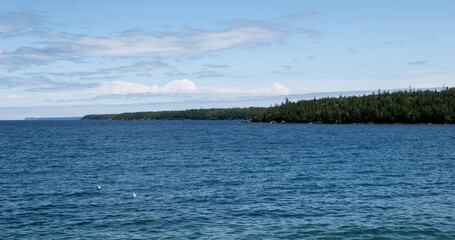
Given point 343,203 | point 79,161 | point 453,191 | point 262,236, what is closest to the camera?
point 262,236

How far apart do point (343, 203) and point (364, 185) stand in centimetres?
943

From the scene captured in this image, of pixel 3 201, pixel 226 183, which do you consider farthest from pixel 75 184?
pixel 226 183

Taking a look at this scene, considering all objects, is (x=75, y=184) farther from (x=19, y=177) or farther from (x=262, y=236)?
(x=262, y=236)

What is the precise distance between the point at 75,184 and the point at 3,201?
8.88 metres

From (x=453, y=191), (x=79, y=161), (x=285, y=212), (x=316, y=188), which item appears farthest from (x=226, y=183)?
(x=79, y=161)

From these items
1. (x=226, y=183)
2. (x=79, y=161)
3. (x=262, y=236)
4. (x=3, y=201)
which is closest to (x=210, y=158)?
(x=79, y=161)

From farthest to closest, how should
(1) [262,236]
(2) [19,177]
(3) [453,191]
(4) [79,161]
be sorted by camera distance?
1. (4) [79,161]
2. (2) [19,177]
3. (3) [453,191]
4. (1) [262,236]

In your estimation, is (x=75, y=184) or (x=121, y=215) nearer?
(x=121, y=215)

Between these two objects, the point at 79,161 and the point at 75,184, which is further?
the point at 79,161

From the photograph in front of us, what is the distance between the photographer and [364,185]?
129 ft

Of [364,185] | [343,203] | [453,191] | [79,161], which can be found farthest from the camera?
[79,161]

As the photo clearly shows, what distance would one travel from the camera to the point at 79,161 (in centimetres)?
6391

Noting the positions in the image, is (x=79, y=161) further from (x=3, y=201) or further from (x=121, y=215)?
(x=121, y=215)

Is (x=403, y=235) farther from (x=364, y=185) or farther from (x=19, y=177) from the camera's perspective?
(x=19, y=177)
